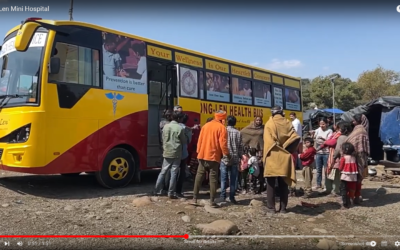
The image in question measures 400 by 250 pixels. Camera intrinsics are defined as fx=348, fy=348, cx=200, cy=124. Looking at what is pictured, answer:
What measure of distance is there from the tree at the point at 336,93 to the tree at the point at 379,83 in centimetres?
120

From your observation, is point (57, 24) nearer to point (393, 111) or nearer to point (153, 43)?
point (153, 43)

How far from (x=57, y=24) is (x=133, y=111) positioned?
2.39 meters

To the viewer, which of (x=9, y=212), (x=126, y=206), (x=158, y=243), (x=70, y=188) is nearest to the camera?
(x=158, y=243)

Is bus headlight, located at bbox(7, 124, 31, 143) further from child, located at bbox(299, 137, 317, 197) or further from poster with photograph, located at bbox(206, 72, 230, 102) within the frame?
child, located at bbox(299, 137, 317, 197)

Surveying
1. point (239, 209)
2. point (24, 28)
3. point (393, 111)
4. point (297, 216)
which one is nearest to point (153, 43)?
point (24, 28)

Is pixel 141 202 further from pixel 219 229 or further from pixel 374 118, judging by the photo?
pixel 374 118

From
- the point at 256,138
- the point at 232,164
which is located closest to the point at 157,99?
the point at 256,138

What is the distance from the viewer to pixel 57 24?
6715 mm

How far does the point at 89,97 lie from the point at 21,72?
136 centimetres

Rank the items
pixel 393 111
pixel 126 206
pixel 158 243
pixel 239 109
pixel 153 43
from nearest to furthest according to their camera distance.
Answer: pixel 158 243 → pixel 126 206 → pixel 153 43 → pixel 239 109 → pixel 393 111

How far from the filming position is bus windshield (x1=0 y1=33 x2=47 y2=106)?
6.50m

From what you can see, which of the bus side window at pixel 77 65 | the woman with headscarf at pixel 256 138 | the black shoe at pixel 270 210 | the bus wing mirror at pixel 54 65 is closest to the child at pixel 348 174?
the black shoe at pixel 270 210

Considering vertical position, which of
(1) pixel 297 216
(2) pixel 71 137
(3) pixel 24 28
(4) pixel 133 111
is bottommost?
(1) pixel 297 216

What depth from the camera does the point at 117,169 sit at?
767cm
